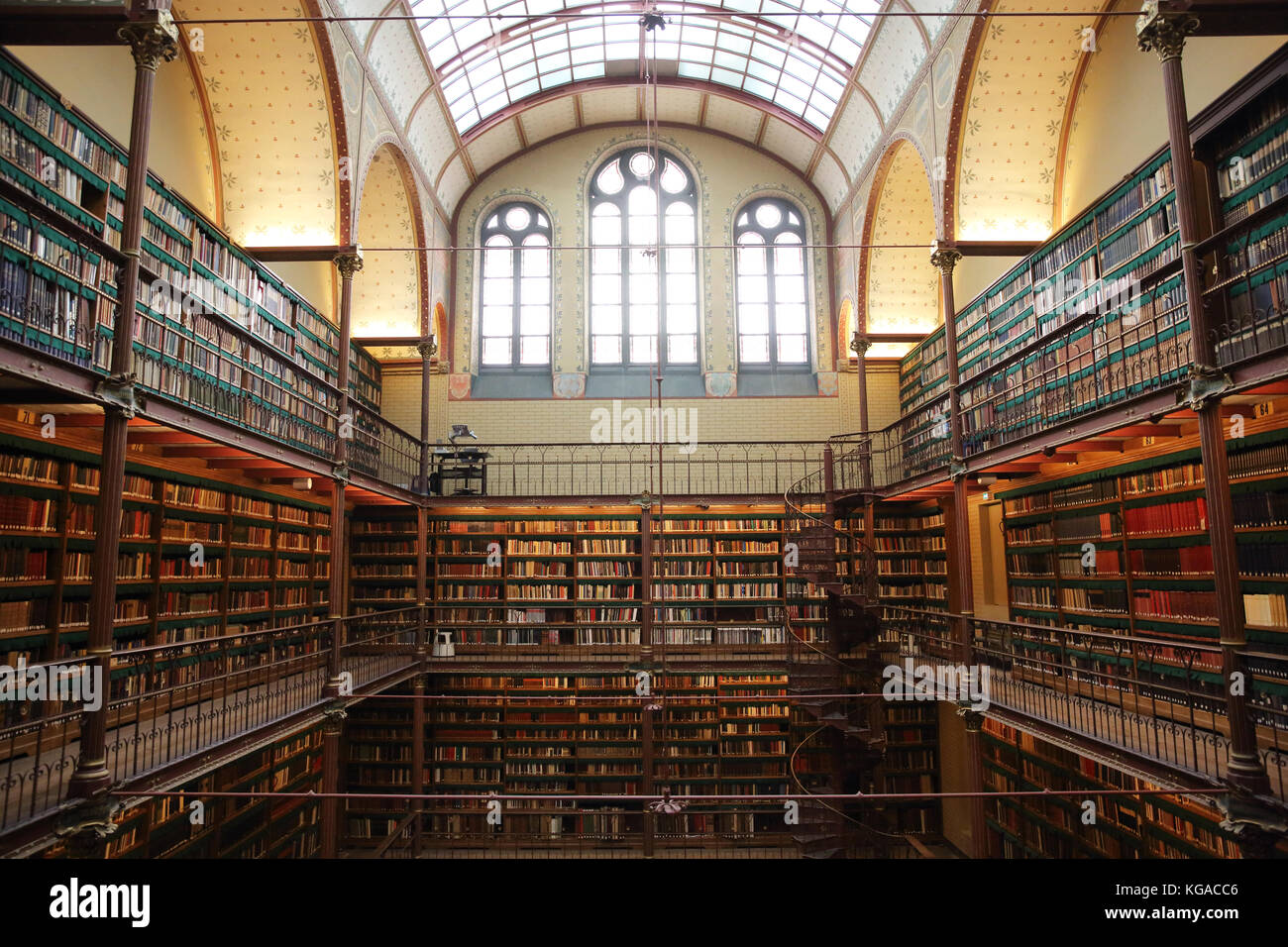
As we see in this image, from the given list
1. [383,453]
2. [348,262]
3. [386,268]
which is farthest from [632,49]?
[383,453]

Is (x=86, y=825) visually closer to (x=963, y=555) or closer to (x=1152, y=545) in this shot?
(x=963, y=555)

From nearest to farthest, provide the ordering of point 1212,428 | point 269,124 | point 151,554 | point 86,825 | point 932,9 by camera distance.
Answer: point 86,825 → point 1212,428 → point 151,554 → point 269,124 → point 932,9

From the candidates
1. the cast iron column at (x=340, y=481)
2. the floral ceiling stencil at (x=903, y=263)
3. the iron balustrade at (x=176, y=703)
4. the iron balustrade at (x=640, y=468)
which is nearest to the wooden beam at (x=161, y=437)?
the iron balustrade at (x=176, y=703)

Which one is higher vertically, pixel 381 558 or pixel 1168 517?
pixel 1168 517

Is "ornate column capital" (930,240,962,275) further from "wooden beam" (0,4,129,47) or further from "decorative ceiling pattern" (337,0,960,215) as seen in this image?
"wooden beam" (0,4,129,47)

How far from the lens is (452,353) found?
41.2 ft

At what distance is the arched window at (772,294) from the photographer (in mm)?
12859

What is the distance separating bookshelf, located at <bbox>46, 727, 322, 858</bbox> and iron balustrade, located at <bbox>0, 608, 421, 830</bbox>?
408 millimetres

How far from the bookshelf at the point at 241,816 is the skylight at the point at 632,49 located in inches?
353

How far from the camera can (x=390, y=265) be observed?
1129 cm

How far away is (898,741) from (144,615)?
895 cm

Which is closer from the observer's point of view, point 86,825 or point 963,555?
point 86,825

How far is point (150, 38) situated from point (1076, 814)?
9.47 metres

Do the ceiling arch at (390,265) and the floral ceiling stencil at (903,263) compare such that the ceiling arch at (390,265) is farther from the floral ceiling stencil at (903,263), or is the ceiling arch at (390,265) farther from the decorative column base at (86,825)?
the decorative column base at (86,825)
